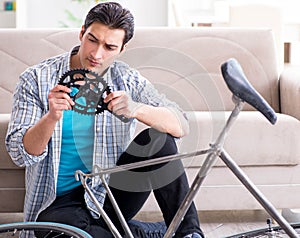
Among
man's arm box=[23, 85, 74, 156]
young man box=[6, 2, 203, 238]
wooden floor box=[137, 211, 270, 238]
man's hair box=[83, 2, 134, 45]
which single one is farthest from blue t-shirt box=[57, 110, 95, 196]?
wooden floor box=[137, 211, 270, 238]

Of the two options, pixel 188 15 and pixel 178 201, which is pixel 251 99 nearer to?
pixel 178 201

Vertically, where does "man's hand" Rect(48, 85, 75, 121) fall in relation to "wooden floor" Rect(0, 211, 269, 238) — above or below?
above

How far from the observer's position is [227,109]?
2.88 metres

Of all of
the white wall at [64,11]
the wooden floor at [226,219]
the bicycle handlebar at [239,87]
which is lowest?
the wooden floor at [226,219]

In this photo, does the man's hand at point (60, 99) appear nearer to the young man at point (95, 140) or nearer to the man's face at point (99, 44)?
the young man at point (95, 140)

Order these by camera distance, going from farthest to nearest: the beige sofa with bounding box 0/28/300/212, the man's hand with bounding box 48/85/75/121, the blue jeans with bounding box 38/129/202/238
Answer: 1. the beige sofa with bounding box 0/28/300/212
2. the blue jeans with bounding box 38/129/202/238
3. the man's hand with bounding box 48/85/75/121

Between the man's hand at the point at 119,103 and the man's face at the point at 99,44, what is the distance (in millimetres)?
252

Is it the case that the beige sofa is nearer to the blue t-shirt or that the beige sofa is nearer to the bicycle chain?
the bicycle chain

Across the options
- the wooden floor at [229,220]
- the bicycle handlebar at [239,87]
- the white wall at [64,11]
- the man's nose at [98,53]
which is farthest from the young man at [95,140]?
the white wall at [64,11]

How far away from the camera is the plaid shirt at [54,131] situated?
1.74 meters

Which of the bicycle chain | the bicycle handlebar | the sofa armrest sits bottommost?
the sofa armrest

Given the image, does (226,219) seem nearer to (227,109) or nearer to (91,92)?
(227,109)

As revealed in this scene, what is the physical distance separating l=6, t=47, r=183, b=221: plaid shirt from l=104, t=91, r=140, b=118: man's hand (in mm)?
285

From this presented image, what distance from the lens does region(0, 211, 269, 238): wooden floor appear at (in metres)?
2.55
